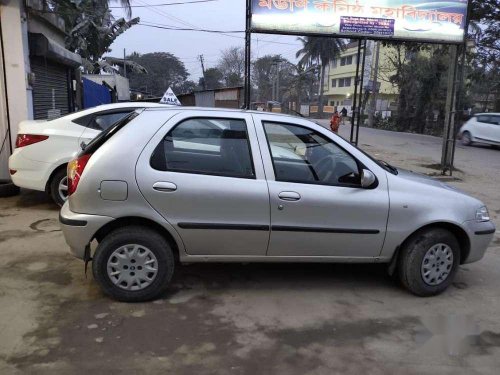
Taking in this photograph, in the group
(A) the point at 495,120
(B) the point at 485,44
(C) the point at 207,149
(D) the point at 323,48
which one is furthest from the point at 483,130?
(D) the point at 323,48

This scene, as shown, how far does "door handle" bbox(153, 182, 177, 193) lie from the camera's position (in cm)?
392

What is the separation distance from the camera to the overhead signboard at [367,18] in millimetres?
10117

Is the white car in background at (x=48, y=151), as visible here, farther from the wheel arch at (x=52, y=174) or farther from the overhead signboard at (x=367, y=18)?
the overhead signboard at (x=367, y=18)

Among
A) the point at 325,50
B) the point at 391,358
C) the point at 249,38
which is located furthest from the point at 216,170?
the point at 325,50

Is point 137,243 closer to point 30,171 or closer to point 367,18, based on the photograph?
point 30,171

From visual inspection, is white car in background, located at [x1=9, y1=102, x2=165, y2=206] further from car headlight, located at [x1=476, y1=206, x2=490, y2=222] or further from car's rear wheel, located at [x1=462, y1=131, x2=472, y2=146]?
car's rear wheel, located at [x1=462, y1=131, x2=472, y2=146]

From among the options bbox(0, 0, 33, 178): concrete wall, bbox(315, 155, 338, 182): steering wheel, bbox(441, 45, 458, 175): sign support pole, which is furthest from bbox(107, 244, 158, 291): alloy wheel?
bbox(441, 45, 458, 175): sign support pole

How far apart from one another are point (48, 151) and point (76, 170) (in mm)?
3181

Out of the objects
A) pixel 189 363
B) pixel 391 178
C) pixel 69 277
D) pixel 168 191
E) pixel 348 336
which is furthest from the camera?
pixel 69 277

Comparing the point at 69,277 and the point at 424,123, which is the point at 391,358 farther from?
the point at 424,123

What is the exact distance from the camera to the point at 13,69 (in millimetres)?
8148

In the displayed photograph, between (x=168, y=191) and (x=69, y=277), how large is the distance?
149 centimetres

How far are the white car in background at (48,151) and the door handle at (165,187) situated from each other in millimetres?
3212

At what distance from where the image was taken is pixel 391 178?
4324 mm
